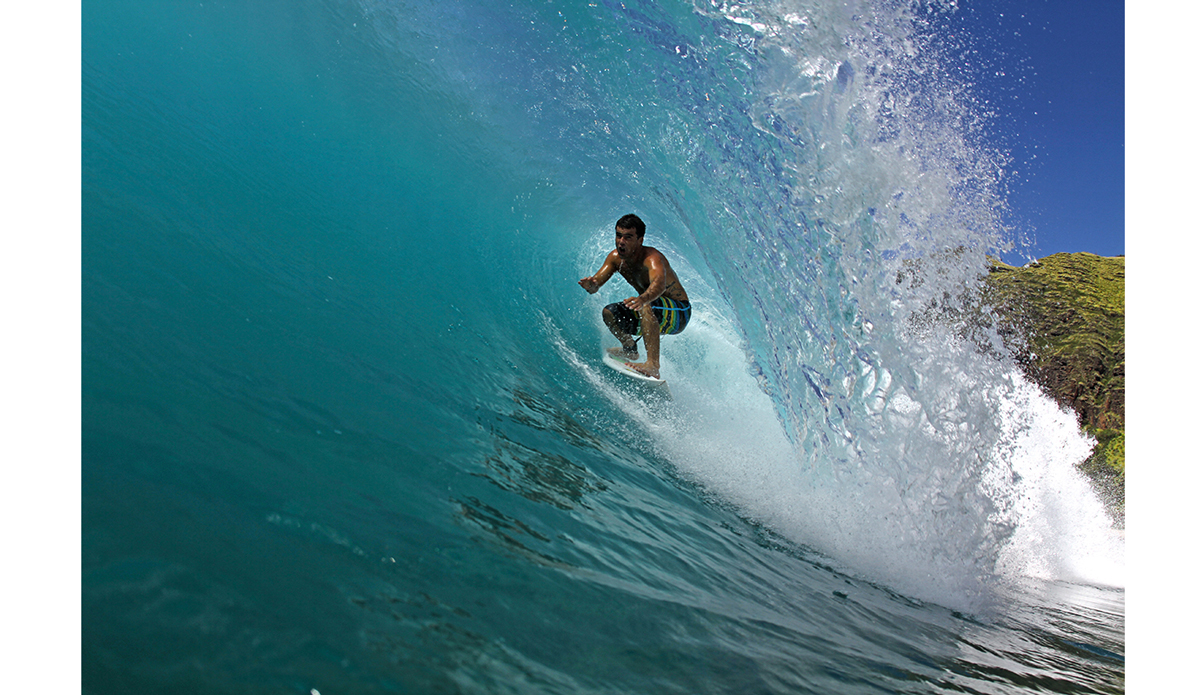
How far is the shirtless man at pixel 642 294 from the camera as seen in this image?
209 inches

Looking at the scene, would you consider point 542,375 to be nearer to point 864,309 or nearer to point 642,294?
point 642,294

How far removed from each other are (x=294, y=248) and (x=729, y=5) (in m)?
4.27

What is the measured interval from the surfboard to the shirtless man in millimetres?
49

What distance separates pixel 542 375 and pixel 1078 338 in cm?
2266

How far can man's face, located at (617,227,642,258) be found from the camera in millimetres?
5293

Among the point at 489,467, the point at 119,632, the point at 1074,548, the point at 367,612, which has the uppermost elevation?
the point at 1074,548

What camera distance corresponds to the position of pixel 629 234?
17.4 feet

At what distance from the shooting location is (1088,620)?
4023 millimetres

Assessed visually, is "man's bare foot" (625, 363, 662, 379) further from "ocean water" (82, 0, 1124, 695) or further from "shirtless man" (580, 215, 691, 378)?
"ocean water" (82, 0, 1124, 695)

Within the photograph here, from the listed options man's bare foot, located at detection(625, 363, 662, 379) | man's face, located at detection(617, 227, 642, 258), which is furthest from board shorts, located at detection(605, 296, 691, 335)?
man's face, located at detection(617, 227, 642, 258)

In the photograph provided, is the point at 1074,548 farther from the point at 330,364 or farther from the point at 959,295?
the point at 330,364

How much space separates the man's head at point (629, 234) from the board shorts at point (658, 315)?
1.95 ft

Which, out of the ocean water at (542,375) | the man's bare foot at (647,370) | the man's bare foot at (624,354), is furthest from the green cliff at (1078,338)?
the man's bare foot at (647,370)

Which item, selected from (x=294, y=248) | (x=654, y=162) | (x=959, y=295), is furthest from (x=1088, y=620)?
(x=294, y=248)
